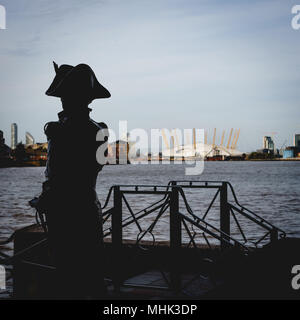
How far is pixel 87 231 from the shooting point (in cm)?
456

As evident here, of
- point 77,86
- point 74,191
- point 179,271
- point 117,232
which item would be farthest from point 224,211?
point 77,86

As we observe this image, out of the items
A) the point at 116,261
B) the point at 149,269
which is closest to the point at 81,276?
the point at 116,261

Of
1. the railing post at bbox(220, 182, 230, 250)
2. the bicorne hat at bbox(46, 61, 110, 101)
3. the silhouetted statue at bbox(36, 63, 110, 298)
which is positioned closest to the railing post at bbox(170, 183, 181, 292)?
the railing post at bbox(220, 182, 230, 250)

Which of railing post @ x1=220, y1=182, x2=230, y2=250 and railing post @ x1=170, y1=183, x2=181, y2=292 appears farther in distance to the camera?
railing post @ x1=220, y1=182, x2=230, y2=250

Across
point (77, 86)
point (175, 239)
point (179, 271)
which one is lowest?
point (179, 271)

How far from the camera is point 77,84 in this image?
15.0 feet

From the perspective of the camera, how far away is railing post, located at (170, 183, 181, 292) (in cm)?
708

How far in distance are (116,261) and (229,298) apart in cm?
227

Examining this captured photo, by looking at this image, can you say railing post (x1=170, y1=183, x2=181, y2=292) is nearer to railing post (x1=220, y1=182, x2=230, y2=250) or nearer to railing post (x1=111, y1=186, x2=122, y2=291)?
railing post (x1=111, y1=186, x2=122, y2=291)

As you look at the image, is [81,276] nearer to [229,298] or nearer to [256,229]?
[229,298]

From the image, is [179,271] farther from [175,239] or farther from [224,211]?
[224,211]

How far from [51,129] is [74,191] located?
565mm

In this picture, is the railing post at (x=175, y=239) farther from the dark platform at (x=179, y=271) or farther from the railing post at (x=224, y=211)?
the railing post at (x=224, y=211)
